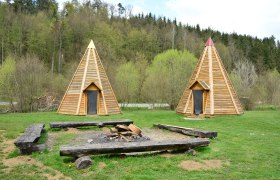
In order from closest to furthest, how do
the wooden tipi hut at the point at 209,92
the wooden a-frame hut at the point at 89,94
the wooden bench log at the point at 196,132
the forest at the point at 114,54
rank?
1. the wooden bench log at the point at 196,132
2. the wooden tipi hut at the point at 209,92
3. the wooden a-frame hut at the point at 89,94
4. the forest at the point at 114,54

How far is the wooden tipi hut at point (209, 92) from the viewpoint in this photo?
1834 cm

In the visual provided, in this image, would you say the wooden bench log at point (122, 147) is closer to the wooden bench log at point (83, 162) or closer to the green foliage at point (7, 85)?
the wooden bench log at point (83, 162)

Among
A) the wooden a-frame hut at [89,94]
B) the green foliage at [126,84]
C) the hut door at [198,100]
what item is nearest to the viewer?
the hut door at [198,100]

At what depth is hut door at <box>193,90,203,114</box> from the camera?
61.1ft

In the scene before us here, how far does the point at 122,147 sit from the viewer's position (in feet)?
24.4

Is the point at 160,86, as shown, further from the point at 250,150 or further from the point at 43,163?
the point at 43,163

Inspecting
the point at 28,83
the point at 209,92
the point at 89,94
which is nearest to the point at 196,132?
the point at 209,92

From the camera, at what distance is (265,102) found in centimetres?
3331

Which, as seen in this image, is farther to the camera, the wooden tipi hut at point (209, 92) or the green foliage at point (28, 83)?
the green foliage at point (28, 83)

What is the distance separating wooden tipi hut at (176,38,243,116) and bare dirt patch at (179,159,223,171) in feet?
35.5

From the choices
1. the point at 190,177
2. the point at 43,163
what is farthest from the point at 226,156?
the point at 43,163

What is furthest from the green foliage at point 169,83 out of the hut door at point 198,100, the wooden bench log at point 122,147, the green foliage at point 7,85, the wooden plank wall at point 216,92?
the wooden bench log at point 122,147

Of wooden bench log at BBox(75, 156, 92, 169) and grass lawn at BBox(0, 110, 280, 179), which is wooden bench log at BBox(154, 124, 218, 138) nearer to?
grass lawn at BBox(0, 110, 280, 179)

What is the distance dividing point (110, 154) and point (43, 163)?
1.68 m
